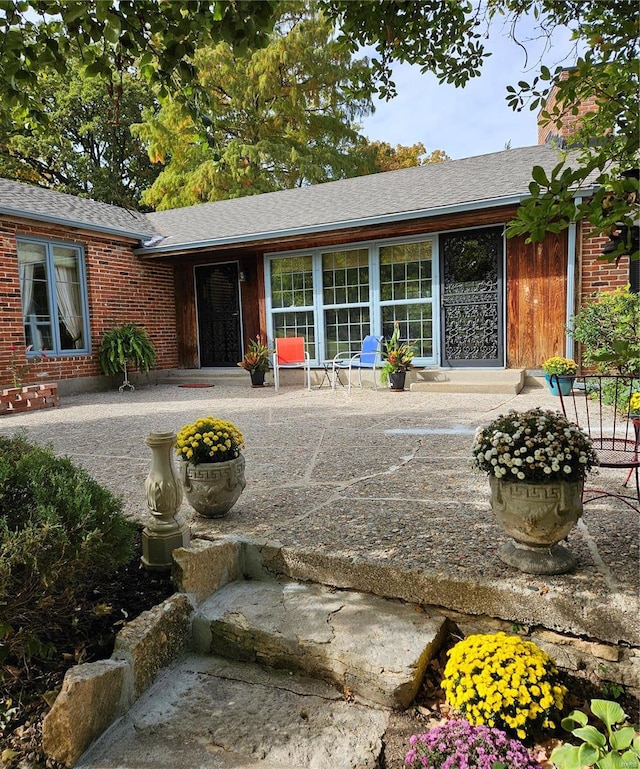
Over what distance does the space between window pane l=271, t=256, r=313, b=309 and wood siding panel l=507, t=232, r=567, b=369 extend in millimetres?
3529

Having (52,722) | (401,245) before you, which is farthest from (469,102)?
(401,245)

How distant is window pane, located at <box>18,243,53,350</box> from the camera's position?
8305 millimetres

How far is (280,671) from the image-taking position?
6.29 feet

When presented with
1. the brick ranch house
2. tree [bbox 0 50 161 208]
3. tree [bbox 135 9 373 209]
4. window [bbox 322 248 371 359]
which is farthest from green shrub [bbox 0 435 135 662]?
tree [bbox 0 50 161 208]

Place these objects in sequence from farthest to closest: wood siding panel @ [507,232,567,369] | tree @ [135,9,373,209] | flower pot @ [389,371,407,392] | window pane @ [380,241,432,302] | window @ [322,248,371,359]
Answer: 1. tree @ [135,9,373,209]
2. window @ [322,248,371,359]
3. window pane @ [380,241,432,302]
4. flower pot @ [389,371,407,392]
5. wood siding panel @ [507,232,567,369]

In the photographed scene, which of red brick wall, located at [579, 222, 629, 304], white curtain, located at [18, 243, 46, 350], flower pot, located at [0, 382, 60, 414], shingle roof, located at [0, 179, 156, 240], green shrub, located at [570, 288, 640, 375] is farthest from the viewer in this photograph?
white curtain, located at [18, 243, 46, 350]

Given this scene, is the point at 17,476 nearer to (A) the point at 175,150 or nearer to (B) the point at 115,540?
(B) the point at 115,540

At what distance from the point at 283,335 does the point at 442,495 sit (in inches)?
288

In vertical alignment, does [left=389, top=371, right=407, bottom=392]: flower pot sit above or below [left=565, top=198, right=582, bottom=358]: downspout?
below

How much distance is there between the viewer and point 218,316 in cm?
1083

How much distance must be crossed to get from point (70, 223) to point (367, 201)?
4981mm

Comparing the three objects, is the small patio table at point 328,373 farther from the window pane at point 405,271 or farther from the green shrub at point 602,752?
the green shrub at point 602,752

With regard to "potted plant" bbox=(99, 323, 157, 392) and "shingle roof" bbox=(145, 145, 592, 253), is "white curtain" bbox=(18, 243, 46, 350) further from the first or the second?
"shingle roof" bbox=(145, 145, 592, 253)

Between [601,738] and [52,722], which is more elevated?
[601,738]
